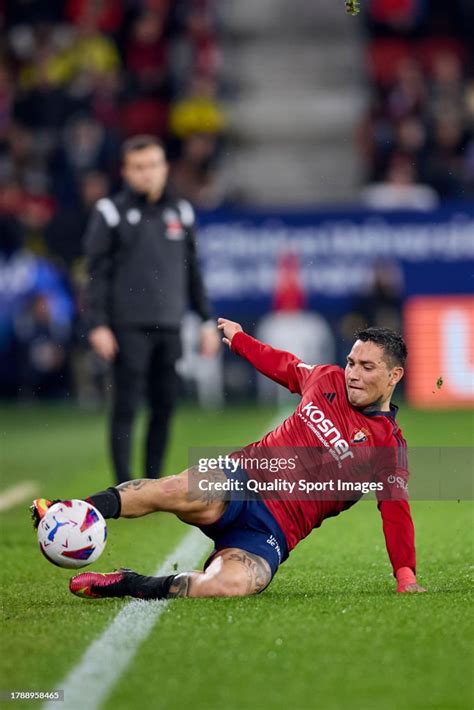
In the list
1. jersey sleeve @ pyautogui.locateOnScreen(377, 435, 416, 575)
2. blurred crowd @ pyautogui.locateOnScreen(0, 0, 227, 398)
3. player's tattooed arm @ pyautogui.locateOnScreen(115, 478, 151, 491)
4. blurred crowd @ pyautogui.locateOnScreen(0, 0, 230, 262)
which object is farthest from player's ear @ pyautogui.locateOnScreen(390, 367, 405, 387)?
blurred crowd @ pyautogui.locateOnScreen(0, 0, 230, 262)

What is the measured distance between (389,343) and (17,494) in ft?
14.2

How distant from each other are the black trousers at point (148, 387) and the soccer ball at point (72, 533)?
2842 mm

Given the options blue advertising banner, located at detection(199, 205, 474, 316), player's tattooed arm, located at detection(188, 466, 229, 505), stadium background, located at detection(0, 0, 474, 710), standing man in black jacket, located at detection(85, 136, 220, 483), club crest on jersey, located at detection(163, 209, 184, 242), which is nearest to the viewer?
stadium background, located at detection(0, 0, 474, 710)

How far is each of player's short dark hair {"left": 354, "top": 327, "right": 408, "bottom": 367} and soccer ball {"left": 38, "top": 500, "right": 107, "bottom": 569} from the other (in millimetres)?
1220

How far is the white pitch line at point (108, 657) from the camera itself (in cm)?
401

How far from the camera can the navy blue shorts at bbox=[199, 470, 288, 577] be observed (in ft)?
18.2

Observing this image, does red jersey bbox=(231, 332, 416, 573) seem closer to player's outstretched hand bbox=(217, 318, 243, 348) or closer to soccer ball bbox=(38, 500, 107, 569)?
player's outstretched hand bbox=(217, 318, 243, 348)

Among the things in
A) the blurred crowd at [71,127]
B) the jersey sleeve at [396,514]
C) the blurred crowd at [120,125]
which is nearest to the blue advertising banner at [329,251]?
the blurred crowd at [120,125]

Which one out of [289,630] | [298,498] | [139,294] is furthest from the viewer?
[139,294]

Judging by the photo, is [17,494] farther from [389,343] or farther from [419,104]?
[419,104]

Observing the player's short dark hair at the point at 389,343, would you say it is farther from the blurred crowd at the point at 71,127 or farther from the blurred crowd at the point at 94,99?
the blurred crowd at the point at 94,99

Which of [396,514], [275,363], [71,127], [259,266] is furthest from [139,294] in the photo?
[71,127]

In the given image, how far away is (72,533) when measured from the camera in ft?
17.8

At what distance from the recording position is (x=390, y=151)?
1744cm
